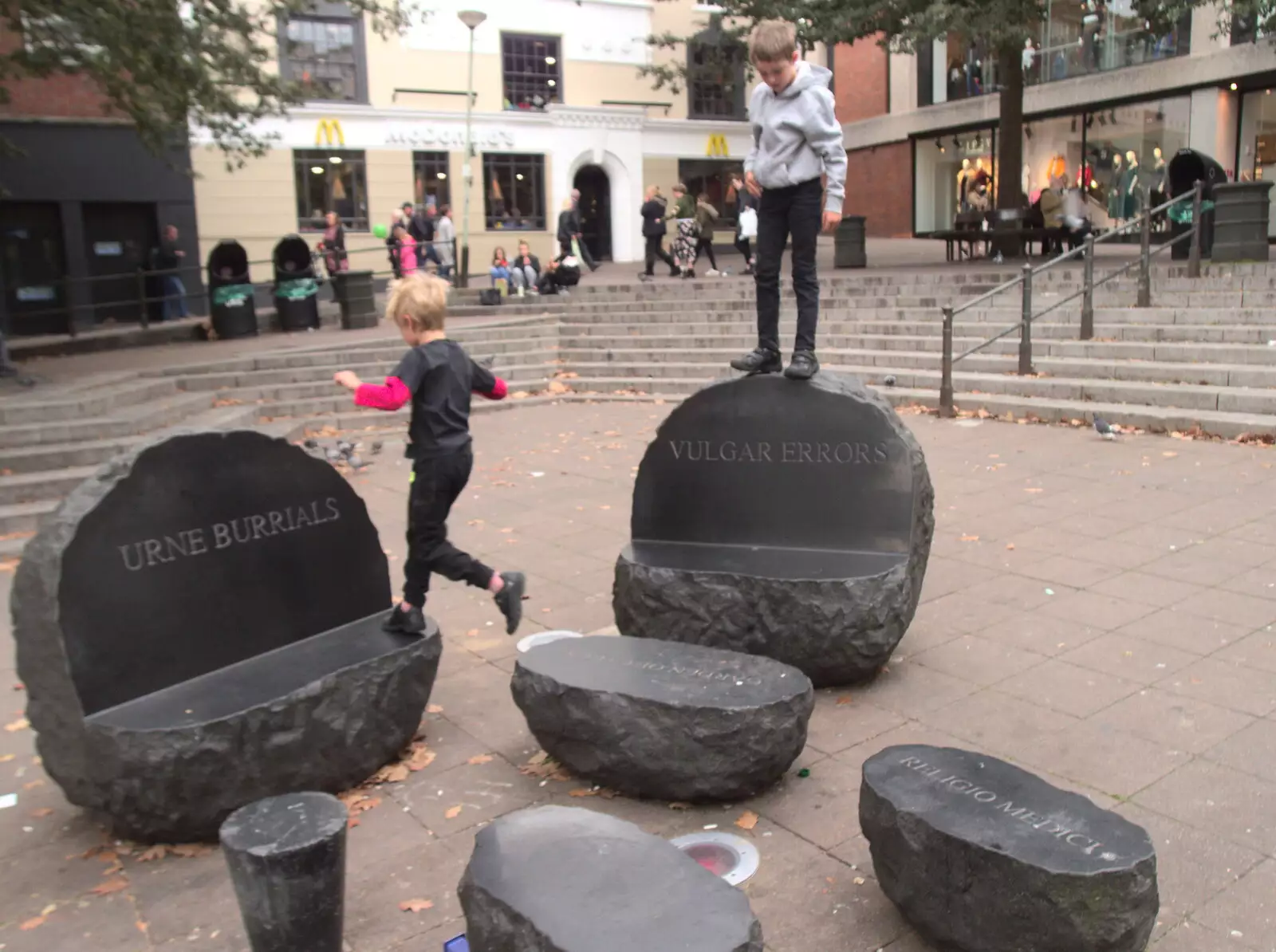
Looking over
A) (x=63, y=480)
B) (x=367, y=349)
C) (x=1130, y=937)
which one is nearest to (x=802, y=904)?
(x=1130, y=937)

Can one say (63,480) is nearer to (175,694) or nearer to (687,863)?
(175,694)

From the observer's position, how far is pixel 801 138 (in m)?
5.39

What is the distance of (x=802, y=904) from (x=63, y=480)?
791 centimetres

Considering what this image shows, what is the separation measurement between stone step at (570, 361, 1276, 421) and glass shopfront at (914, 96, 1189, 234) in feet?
37.3

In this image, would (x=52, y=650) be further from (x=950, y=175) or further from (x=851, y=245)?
(x=950, y=175)

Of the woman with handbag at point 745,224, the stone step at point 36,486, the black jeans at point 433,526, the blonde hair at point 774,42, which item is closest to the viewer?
the black jeans at point 433,526

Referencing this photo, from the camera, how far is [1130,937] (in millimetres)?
2859

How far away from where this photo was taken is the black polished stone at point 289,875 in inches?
111

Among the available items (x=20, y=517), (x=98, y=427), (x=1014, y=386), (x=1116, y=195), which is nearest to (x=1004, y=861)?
(x=20, y=517)

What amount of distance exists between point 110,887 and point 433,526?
5.86 ft

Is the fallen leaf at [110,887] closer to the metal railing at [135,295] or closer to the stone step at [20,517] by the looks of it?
the stone step at [20,517]

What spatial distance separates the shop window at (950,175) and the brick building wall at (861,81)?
219cm

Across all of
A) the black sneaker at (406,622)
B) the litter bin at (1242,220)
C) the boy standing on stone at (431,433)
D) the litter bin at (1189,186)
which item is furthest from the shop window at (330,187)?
the black sneaker at (406,622)

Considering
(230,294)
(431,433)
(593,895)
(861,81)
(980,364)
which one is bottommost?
(593,895)
